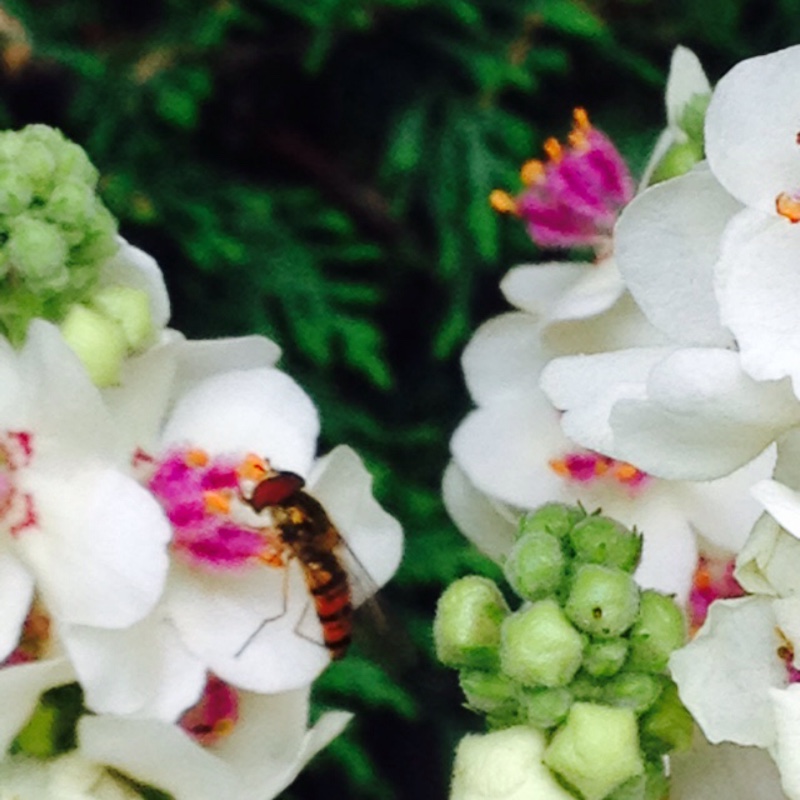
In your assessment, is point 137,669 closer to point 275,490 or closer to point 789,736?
point 275,490

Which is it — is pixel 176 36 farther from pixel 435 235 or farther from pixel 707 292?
pixel 707 292

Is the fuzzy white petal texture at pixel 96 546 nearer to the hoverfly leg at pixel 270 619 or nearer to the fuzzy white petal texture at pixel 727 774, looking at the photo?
the hoverfly leg at pixel 270 619

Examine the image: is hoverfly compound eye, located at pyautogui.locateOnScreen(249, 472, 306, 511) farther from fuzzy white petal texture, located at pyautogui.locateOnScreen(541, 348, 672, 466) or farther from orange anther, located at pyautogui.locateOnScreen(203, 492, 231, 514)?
fuzzy white petal texture, located at pyautogui.locateOnScreen(541, 348, 672, 466)

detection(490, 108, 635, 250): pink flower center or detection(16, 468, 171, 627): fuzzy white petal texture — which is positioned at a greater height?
detection(490, 108, 635, 250): pink flower center

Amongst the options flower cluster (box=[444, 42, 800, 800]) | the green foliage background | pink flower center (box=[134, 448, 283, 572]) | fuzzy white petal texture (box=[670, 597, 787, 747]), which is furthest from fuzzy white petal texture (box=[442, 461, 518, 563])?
the green foliage background

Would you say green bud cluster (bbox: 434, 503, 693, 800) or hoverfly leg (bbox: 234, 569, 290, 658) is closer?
green bud cluster (bbox: 434, 503, 693, 800)

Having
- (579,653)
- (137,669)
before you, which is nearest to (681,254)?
(579,653)
